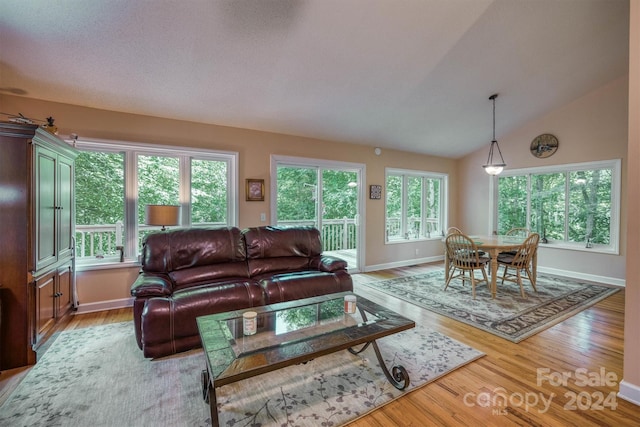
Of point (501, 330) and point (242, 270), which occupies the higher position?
point (242, 270)

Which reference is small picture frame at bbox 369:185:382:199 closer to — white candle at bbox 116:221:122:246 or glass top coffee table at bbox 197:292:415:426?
glass top coffee table at bbox 197:292:415:426

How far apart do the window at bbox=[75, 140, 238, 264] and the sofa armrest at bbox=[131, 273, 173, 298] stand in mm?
1233

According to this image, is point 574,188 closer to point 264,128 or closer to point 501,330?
point 501,330

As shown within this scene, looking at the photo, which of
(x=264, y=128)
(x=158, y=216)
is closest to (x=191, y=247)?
(x=158, y=216)

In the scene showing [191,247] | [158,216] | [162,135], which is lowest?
[191,247]

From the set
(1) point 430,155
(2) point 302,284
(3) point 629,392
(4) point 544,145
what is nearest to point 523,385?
(3) point 629,392

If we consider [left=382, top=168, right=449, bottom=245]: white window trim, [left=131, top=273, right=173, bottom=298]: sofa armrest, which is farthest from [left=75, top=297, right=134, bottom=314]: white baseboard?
[left=382, top=168, right=449, bottom=245]: white window trim

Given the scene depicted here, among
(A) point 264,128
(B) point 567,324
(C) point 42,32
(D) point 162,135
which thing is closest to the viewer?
(C) point 42,32

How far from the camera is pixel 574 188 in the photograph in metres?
5.11

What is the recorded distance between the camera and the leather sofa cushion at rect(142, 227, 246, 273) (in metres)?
3.01

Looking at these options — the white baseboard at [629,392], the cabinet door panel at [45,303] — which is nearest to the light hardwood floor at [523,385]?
the white baseboard at [629,392]

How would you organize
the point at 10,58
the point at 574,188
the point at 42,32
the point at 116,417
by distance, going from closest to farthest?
the point at 116,417, the point at 42,32, the point at 10,58, the point at 574,188

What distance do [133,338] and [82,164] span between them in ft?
7.08

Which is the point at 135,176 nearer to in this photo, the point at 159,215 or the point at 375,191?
the point at 159,215
